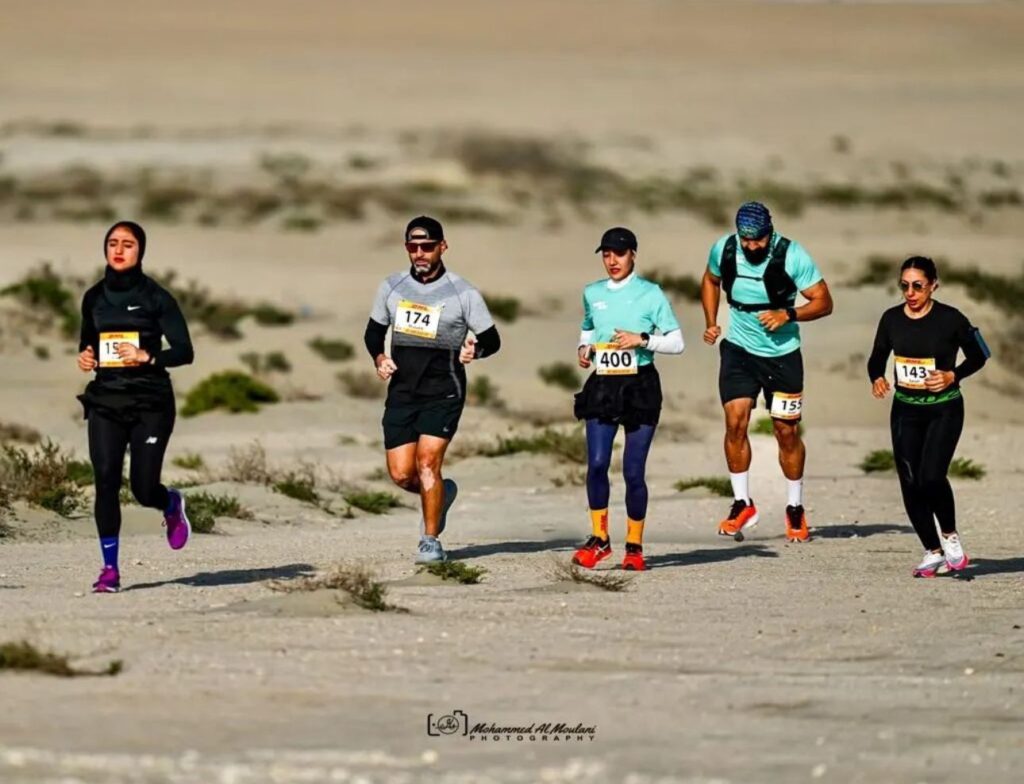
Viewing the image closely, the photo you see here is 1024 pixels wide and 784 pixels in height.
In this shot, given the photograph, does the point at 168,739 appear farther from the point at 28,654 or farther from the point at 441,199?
the point at 441,199

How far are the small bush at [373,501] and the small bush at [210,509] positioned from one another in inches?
42.7

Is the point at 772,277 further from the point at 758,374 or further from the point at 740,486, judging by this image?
the point at 740,486

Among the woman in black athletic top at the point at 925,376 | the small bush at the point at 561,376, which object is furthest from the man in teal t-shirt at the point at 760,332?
the small bush at the point at 561,376

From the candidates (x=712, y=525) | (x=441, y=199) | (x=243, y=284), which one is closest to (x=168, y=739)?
(x=712, y=525)

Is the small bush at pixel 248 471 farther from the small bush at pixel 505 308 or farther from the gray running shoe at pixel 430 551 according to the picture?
the small bush at pixel 505 308

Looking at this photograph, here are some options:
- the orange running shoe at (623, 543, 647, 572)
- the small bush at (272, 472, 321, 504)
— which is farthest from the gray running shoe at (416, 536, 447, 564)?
the small bush at (272, 472, 321, 504)

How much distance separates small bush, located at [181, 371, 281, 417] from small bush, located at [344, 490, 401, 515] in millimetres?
5941

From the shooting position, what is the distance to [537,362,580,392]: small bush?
2698 centimetres

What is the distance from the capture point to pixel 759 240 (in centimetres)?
1404

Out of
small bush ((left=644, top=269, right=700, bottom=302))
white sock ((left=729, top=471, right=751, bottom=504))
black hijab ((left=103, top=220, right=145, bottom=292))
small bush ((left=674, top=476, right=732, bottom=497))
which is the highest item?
small bush ((left=644, top=269, right=700, bottom=302))

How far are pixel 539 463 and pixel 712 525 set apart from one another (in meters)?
3.88

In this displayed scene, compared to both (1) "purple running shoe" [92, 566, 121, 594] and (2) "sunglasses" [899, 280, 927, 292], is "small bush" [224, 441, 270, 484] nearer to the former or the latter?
(1) "purple running shoe" [92, 566, 121, 594]

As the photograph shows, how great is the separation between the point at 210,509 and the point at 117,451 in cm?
452

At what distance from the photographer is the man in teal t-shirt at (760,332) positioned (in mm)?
14094
